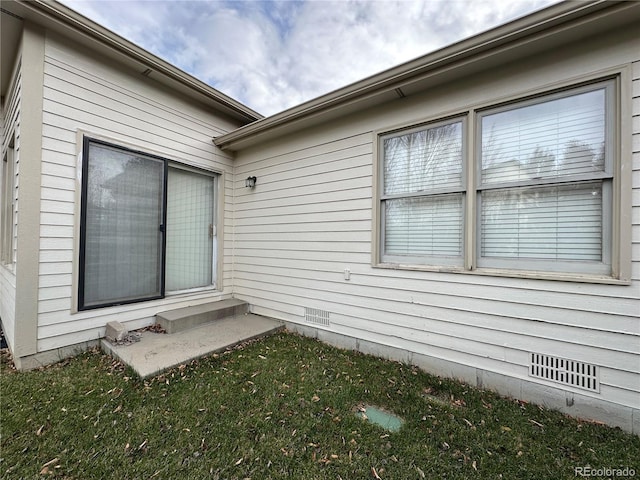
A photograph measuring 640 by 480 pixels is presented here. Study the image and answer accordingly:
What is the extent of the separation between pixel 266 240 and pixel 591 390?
4.02m

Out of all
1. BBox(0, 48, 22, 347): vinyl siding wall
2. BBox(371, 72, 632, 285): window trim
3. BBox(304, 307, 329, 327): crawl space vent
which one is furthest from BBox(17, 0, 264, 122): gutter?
BBox(304, 307, 329, 327): crawl space vent

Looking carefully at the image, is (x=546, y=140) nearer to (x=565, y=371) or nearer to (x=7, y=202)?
(x=565, y=371)

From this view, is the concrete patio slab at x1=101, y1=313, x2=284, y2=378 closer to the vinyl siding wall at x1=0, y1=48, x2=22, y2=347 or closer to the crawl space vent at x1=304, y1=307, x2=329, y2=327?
the crawl space vent at x1=304, y1=307, x2=329, y2=327

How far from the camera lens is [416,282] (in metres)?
2.99

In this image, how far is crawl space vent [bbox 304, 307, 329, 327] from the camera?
12.1 ft

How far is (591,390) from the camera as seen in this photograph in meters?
2.15

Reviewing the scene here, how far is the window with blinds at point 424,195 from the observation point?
2.82 metres

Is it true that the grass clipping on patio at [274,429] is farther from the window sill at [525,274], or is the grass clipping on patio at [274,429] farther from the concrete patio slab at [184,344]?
the window sill at [525,274]

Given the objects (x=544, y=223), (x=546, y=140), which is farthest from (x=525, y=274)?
(x=546, y=140)

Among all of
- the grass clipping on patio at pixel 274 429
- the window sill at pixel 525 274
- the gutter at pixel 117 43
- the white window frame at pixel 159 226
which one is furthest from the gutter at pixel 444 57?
the grass clipping on patio at pixel 274 429

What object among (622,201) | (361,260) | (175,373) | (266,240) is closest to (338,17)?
(266,240)

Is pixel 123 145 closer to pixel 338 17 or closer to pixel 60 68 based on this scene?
pixel 60 68

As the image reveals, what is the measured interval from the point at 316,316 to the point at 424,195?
2154 mm

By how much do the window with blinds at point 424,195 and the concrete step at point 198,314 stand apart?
8.74ft
